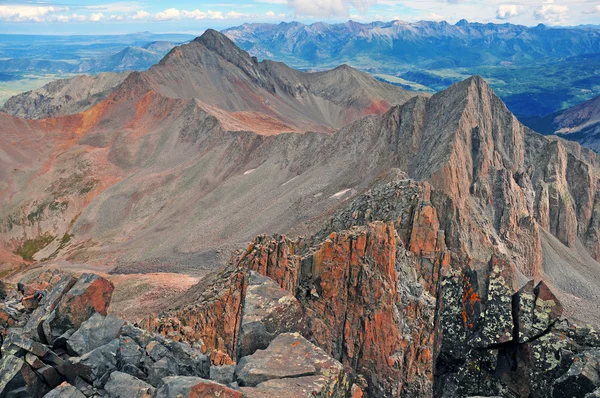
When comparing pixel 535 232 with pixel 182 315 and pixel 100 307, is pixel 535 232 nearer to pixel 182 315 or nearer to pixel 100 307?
pixel 182 315

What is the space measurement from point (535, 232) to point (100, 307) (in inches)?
2885

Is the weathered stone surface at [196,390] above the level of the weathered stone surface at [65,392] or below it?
above

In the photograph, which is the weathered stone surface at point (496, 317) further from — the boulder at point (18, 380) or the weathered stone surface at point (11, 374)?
the weathered stone surface at point (11, 374)

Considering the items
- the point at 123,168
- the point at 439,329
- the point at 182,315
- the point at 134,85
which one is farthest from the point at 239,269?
the point at 134,85

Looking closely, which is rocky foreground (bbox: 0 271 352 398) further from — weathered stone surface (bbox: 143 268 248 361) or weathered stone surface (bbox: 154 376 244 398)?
weathered stone surface (bbox: 143 268 248 361)

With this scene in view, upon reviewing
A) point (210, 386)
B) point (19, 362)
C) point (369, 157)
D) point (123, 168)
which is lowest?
point (123, 168)

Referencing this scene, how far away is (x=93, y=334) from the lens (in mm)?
17125

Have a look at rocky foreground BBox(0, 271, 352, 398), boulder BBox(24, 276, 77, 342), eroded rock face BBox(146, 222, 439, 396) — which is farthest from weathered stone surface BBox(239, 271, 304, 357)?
boulder BBox(24, 276, 77, 342)

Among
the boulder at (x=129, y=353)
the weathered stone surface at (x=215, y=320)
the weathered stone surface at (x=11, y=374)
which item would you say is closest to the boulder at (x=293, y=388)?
the boulder at (x=129, y=353)

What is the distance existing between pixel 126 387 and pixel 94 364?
1.97 metres

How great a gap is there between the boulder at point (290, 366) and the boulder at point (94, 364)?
423cm

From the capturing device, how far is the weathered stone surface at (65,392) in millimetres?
13602

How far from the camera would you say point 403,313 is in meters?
23.0

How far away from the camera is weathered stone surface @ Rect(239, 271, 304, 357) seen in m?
16.8
